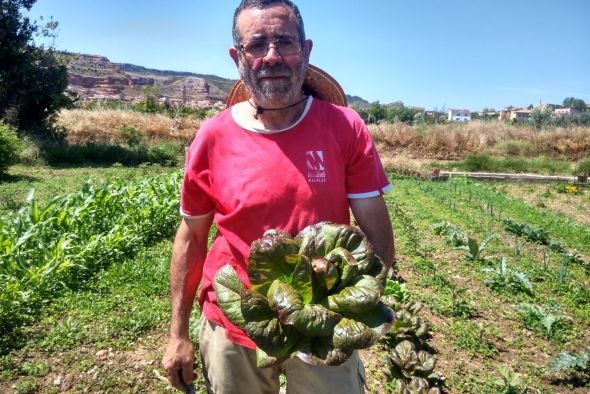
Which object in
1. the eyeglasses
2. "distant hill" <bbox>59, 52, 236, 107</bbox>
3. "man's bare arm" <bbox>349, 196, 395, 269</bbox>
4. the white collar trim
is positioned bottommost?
"man's bare arm" <bbox>349, 196, 395, 269</bbox>

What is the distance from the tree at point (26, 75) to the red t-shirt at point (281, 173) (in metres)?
17.8

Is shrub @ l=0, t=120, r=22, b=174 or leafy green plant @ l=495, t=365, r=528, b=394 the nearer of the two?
leafy green plant @ l=495, t=365, r=528, b=394

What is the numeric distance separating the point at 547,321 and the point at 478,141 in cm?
2123

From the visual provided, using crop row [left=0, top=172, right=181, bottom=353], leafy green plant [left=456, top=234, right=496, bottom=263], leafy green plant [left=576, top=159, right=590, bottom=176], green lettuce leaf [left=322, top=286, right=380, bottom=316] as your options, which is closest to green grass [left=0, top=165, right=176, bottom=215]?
crop row [left=0, top=172, right=181, bottom=353]

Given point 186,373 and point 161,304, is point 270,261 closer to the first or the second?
point 186,373

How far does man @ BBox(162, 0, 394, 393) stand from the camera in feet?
5.10

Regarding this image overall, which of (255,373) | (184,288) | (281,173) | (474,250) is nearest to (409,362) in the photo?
(255,373)

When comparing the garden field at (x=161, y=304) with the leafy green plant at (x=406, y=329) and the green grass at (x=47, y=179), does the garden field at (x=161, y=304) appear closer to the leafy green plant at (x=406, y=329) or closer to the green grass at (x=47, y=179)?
the leafy green plant at (x=406, y=329)

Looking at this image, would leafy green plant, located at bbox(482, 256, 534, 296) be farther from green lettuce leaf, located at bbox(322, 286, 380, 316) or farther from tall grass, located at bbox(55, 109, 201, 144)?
tall grass, located at bbox(55, 109, 201, 144)

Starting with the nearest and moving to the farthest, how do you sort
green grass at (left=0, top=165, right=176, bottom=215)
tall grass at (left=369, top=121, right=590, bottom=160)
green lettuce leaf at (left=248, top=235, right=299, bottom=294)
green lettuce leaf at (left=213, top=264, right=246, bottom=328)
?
green lettuce leaf at (left=248, top=235, right=299, bottom=294) → green lettuce leaf at (left=213, top=264, right=246, bottom=328) → green grass at (left=0, top=165, right=176, bottom=215) → tall grass at (left=369, top=121, right=590, bottom=160)

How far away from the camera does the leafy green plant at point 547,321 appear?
407 centimetres

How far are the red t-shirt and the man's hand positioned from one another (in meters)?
→ 0.23

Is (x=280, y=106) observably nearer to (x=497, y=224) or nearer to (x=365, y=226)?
(x=365, y=226)

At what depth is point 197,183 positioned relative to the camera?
67.4 inches
